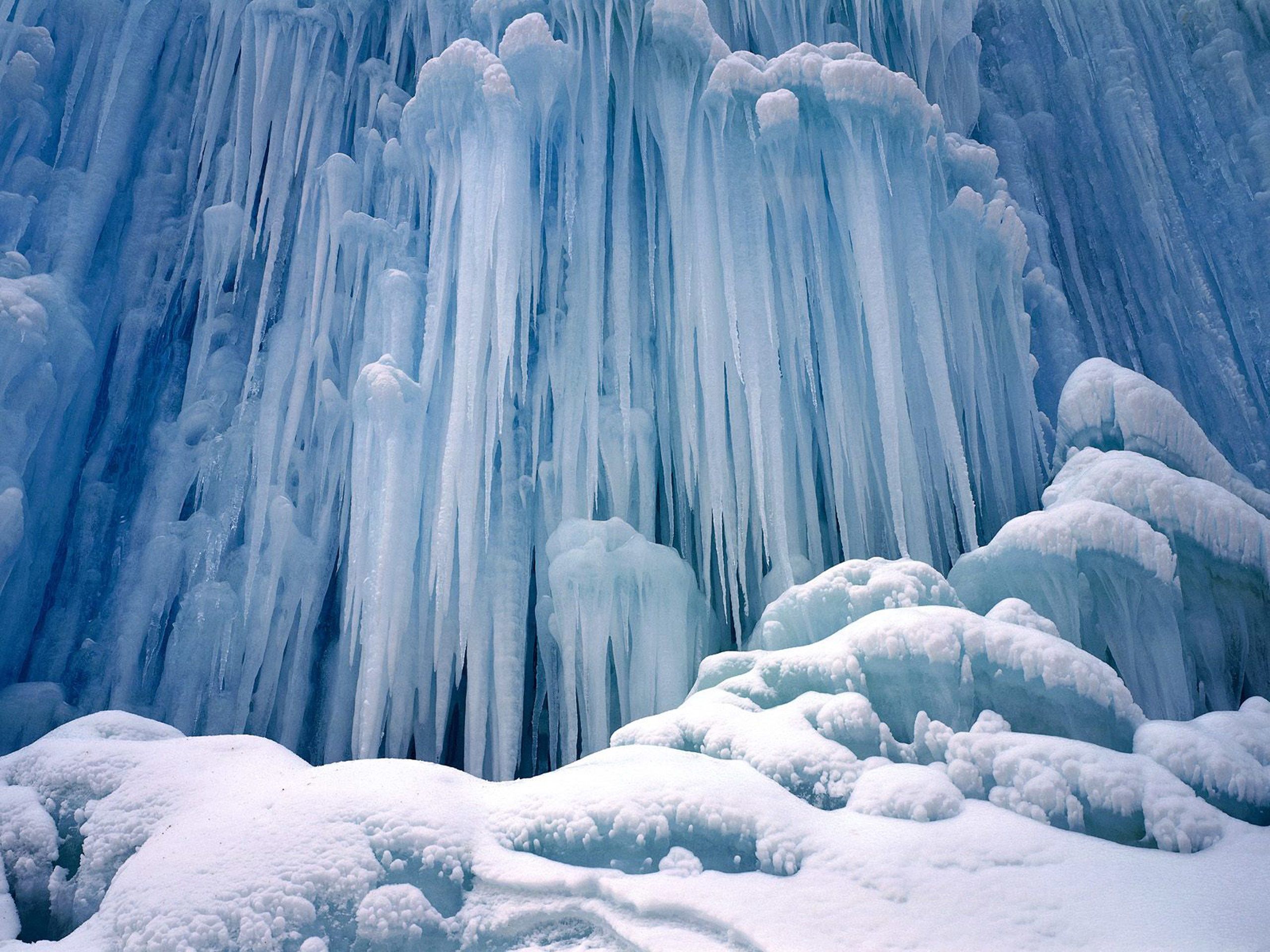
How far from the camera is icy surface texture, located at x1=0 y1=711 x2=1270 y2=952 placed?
9.00ft

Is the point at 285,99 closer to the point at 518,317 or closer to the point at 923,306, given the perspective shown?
the point at 518,317

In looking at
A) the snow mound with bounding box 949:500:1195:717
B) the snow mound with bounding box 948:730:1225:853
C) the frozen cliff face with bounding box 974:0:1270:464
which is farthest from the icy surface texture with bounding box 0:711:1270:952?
the frozen cliff face with bounding box 974:0:1270:464

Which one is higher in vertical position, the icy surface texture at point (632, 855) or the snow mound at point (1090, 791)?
the snow mound at point (1090, 791)

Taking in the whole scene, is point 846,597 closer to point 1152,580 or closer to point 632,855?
point 1152,580

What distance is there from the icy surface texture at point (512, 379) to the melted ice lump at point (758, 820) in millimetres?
2043

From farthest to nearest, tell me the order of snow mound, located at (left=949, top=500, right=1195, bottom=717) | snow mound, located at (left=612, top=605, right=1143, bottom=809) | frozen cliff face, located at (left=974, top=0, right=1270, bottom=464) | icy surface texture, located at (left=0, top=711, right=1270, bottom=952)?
frozen cliff face, located at (left=974, top=0, right=1270, bottom=464) < snow mound, located at (left=949, top=500, right=1195, bottom=717) < snow mound, located at (left=612, top=605, right=1143, bottom=809) < icy surface texture, located at (left=0, top=711, right=1270, bottom=952)

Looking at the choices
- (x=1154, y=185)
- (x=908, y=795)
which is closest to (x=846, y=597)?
(x=908, y=795)

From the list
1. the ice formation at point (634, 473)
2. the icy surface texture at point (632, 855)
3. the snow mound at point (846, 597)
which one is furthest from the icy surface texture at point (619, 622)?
the icy surface texture at point (632, 855)

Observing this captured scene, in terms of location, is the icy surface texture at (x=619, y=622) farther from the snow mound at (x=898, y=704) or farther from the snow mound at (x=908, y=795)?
the snow mound at (x=908, y=795)

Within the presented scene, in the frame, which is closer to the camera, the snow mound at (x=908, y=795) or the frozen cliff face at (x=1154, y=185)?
the snow mound at (x=908, y=795)

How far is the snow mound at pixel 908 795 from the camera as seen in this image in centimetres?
327

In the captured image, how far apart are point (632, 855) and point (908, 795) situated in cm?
103

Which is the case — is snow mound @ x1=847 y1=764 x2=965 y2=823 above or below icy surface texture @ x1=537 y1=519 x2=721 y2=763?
below

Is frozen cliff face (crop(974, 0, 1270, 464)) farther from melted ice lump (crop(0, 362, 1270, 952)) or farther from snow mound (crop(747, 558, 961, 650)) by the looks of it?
melted ice lump (crop(0, 362, 1270, 952))
